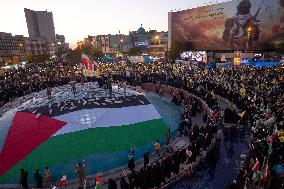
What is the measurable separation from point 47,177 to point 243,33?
64134 mm

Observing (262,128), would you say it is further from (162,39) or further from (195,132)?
(162,39)

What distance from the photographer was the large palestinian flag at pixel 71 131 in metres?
17.6

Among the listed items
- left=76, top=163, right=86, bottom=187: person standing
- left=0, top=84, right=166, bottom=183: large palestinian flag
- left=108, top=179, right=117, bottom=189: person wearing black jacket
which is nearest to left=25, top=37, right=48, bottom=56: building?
left=0, top=84, right=166, bottom=183: large palestinian flag

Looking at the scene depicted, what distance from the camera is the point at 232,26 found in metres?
70.2

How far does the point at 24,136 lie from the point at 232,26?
63409 millimetres

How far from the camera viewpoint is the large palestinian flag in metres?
17.6

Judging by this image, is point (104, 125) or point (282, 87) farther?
point (282, 87)

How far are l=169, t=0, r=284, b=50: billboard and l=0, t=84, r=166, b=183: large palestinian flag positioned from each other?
39591 mm

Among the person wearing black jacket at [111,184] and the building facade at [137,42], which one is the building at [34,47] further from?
the person wearing black jacket at [111,184]

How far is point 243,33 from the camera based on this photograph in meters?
67.6

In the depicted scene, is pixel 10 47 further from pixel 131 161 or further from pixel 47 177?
pixel 131 161

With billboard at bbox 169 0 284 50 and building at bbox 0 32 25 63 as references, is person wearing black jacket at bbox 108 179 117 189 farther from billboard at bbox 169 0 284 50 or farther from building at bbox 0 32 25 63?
building at bbox 0 32 25 63

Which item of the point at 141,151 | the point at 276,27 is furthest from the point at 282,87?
the point at 276,27

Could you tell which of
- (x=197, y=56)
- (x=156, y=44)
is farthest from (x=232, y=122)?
(x=156, y=44)
